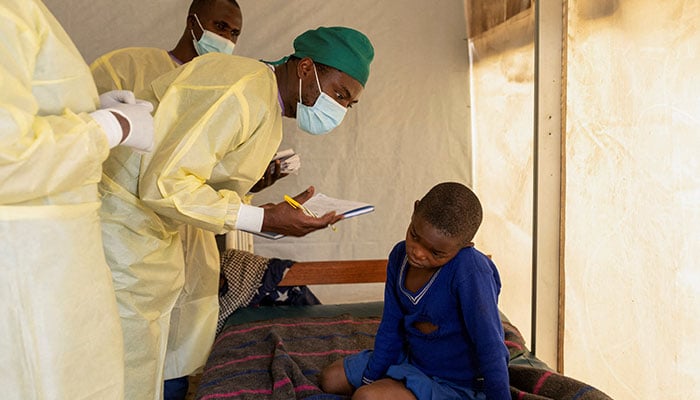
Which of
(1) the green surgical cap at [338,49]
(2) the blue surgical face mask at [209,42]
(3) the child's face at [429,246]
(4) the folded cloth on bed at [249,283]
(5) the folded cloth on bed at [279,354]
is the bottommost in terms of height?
(5) the folded cloth on bed at [279,354]

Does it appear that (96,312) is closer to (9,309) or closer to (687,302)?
(9,309)

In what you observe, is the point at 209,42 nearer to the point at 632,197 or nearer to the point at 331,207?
the point at 331,207

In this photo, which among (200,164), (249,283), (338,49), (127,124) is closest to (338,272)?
(249,283)

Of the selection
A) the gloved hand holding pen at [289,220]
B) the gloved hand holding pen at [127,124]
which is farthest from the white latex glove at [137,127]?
the gloved hand holding pen at [289,220]

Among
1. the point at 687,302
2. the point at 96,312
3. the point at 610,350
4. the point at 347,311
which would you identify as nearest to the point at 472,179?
the point at 347,311

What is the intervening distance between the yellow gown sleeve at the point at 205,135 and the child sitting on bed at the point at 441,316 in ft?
1.53

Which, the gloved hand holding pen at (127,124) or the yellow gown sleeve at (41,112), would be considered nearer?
the yellow gown sleeve at (41,112)

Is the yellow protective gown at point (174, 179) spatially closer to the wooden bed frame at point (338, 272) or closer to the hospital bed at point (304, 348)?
the hospital bed at point (304, 348)

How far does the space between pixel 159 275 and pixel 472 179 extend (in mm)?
2054

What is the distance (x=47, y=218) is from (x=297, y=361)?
1189 mm

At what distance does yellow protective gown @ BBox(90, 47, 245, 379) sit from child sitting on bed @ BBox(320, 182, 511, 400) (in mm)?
682

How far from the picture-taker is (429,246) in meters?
1.54

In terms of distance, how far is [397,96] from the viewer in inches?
128

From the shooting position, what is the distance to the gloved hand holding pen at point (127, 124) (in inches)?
44.3
